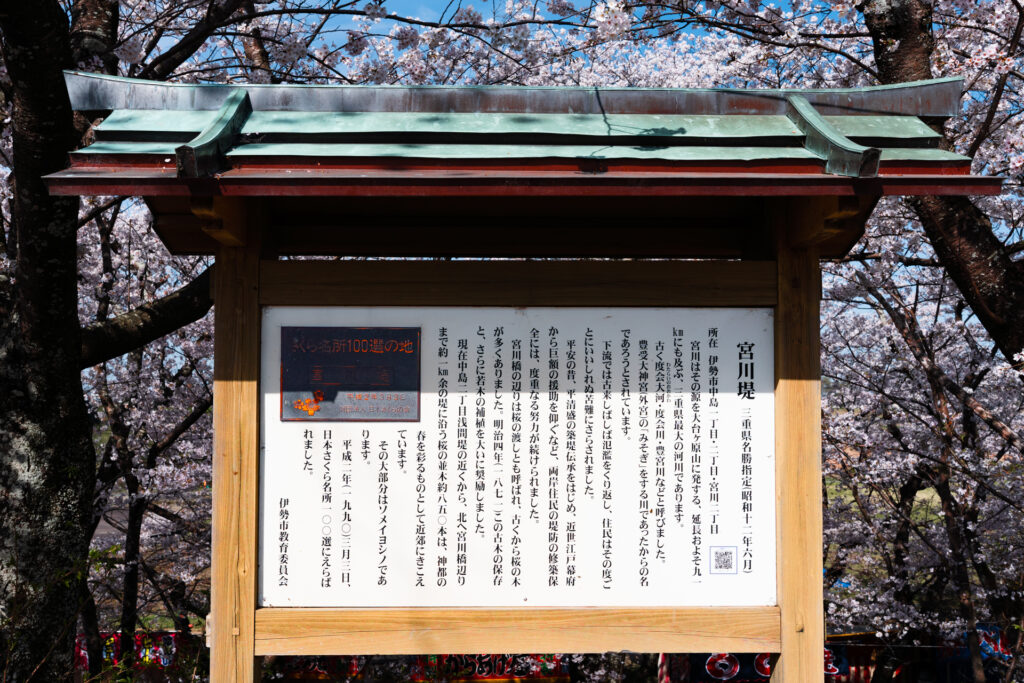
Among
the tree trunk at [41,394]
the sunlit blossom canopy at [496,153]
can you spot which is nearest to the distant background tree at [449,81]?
the tree trunk at [41,394]

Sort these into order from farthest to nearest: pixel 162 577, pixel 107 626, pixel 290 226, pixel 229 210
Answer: pixel 107 626 < pixel 162 577 < pixel 290 226 < pixel 229 210

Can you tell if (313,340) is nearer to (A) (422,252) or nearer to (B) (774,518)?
(A) (422,252)

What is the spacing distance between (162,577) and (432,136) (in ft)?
30.9

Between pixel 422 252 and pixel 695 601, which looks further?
pixel 422 252

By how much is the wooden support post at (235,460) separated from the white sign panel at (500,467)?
65 mm

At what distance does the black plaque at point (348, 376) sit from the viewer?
142 inches

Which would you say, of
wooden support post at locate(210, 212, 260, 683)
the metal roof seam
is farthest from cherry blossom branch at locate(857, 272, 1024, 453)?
wooden support post at locate(210, 212, 260, 683)

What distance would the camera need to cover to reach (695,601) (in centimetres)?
359

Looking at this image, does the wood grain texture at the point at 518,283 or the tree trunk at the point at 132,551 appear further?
the tree trunk at the point at 132,551

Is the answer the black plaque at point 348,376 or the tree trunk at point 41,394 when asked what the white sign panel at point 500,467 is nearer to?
the black plaque at point 348,376

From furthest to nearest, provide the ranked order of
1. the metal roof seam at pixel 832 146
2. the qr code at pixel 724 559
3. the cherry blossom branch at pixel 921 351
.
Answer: the cherry blossom branch at pixel 921 351 < the qr code at pixel 724 559 < the metal roof seam at pixel 832 146

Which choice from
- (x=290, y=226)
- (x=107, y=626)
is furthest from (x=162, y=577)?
(x=290, y=226)

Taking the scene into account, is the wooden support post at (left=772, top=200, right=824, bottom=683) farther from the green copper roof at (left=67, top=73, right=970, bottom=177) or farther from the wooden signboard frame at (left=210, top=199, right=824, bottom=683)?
the green copper roof at (left=67, top=73, right=970, bottom=177)

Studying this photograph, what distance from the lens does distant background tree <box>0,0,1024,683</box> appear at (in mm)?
4824
